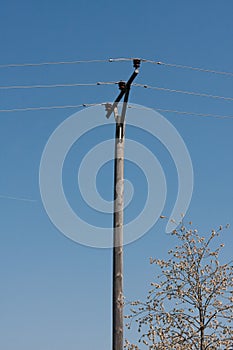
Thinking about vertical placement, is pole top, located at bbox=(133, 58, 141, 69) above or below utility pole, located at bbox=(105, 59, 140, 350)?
above

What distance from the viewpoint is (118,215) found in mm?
10492

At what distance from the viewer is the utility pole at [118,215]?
10.0m

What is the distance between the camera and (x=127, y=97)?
11266 millimetres

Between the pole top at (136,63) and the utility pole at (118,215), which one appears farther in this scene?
the pole top at (136,63)

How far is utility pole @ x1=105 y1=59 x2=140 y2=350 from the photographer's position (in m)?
10.0

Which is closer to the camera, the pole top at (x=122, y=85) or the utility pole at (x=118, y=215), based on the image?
the utility pole at (x=118, y=215)

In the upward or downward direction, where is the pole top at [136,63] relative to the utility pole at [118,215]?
upward

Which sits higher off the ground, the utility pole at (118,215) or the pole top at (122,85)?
the pole top at (122,85)

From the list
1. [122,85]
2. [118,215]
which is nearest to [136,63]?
[122,85]

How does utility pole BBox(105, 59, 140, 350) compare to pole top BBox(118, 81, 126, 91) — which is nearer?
utility pole BBox(105, 59, 140, 350)

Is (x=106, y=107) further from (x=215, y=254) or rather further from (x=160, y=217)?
(x=215, y=254)

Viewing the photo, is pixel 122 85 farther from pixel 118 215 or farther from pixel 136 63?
pixel 118 215

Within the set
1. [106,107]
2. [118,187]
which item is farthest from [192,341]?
[106,107]

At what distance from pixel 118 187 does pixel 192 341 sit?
323cm
